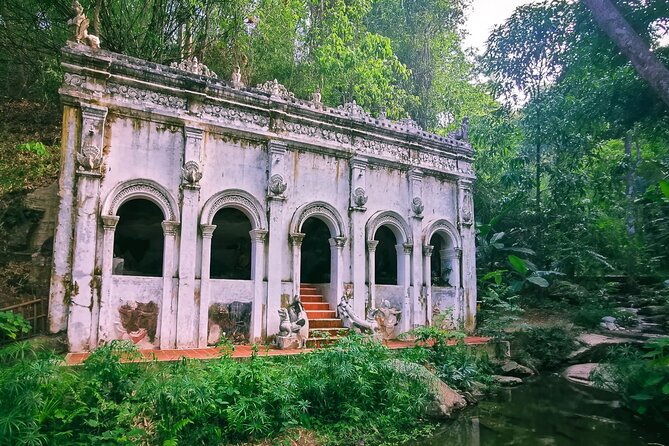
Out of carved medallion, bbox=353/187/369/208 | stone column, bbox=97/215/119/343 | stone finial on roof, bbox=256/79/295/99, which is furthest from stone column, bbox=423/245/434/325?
stone column, bbox=97/215/119/343

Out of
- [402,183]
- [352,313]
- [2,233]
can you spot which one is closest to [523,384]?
[352,313]

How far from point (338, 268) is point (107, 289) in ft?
16.9

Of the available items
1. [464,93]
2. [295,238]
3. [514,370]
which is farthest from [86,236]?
[464,93]

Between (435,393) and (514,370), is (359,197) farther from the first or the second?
(514,370)

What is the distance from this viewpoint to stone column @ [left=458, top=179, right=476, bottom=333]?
43.0 ft

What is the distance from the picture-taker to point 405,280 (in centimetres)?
1206

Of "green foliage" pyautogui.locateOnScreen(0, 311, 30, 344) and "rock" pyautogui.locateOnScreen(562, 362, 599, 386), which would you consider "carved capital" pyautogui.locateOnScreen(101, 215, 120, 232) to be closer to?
"green foliage" pyautogui.locateOnScreen(0, 311, 30, 344)

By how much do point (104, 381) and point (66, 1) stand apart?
36.2ft

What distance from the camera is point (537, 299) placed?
55.2 ft

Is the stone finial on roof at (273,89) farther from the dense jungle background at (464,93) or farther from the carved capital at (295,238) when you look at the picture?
the dense jungle background at (464,93)

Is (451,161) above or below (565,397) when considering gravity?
above

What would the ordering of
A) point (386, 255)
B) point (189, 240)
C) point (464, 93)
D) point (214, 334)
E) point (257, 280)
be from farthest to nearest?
1. point (464, 93)
2. point (386, 255)
3. point (257, 280)
4. point (214, 334)
5. point (189, 240)

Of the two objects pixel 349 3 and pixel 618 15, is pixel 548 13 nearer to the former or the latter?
pixel 618 15

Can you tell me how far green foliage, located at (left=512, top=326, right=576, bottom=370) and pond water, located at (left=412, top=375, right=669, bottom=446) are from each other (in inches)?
83.8
